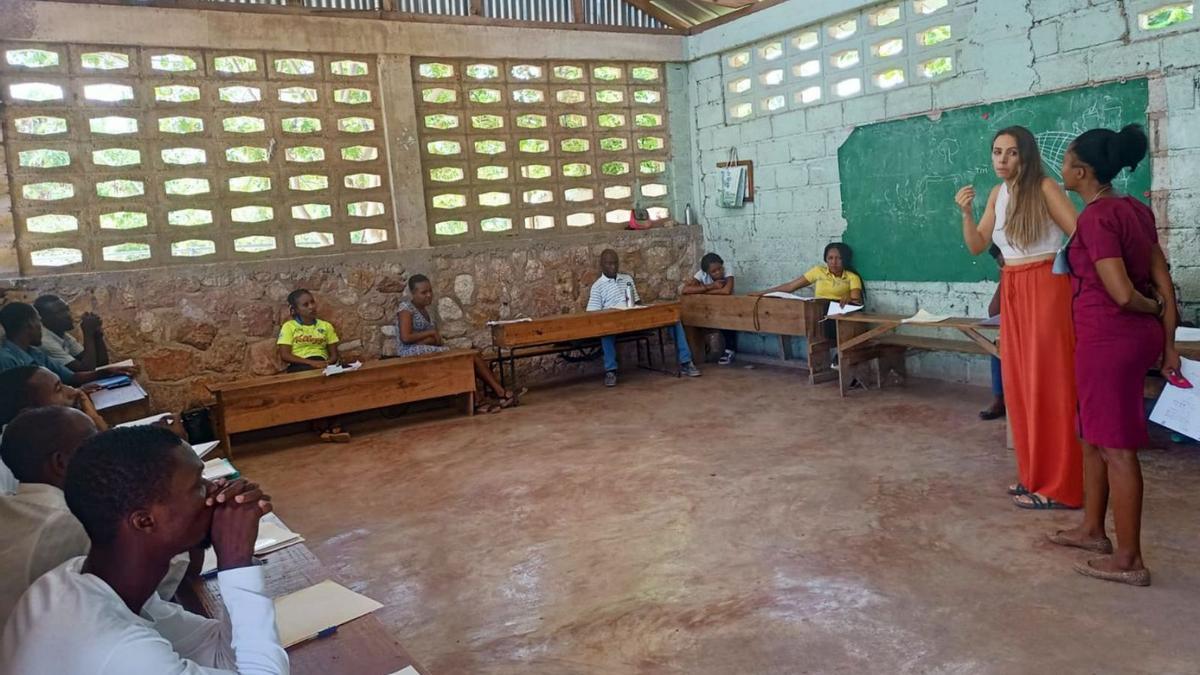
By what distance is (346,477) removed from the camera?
16.5 ft

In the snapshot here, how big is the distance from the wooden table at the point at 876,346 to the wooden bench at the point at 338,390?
8.85 feet

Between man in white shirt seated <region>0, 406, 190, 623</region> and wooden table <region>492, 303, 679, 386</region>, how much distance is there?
4.70 metres

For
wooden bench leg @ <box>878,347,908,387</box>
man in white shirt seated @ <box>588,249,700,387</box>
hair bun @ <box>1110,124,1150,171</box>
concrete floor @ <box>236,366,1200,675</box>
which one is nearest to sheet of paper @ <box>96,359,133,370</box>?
concrete floor @ <box>236,366,1200,675</box>

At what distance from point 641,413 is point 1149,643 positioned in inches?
151

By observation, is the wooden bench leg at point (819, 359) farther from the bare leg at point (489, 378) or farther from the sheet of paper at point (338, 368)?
the sheet of paper at point (338, 368)

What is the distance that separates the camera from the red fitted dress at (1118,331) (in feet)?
9.16

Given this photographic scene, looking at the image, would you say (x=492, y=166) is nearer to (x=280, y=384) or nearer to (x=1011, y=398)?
(x=280, y=384)

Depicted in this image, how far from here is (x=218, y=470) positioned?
104 inches

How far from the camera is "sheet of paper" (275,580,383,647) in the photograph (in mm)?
1667

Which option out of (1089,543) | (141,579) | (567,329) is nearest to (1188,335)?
(1089,543)

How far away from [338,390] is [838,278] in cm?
384

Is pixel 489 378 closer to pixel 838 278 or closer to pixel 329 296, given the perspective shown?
pixel 329 296

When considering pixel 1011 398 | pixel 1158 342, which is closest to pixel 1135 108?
pixel 1011 398

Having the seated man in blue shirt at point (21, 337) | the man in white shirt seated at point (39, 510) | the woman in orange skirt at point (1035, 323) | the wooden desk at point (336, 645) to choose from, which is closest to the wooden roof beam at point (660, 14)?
the woman in orange skirt at point (1035, 323)
